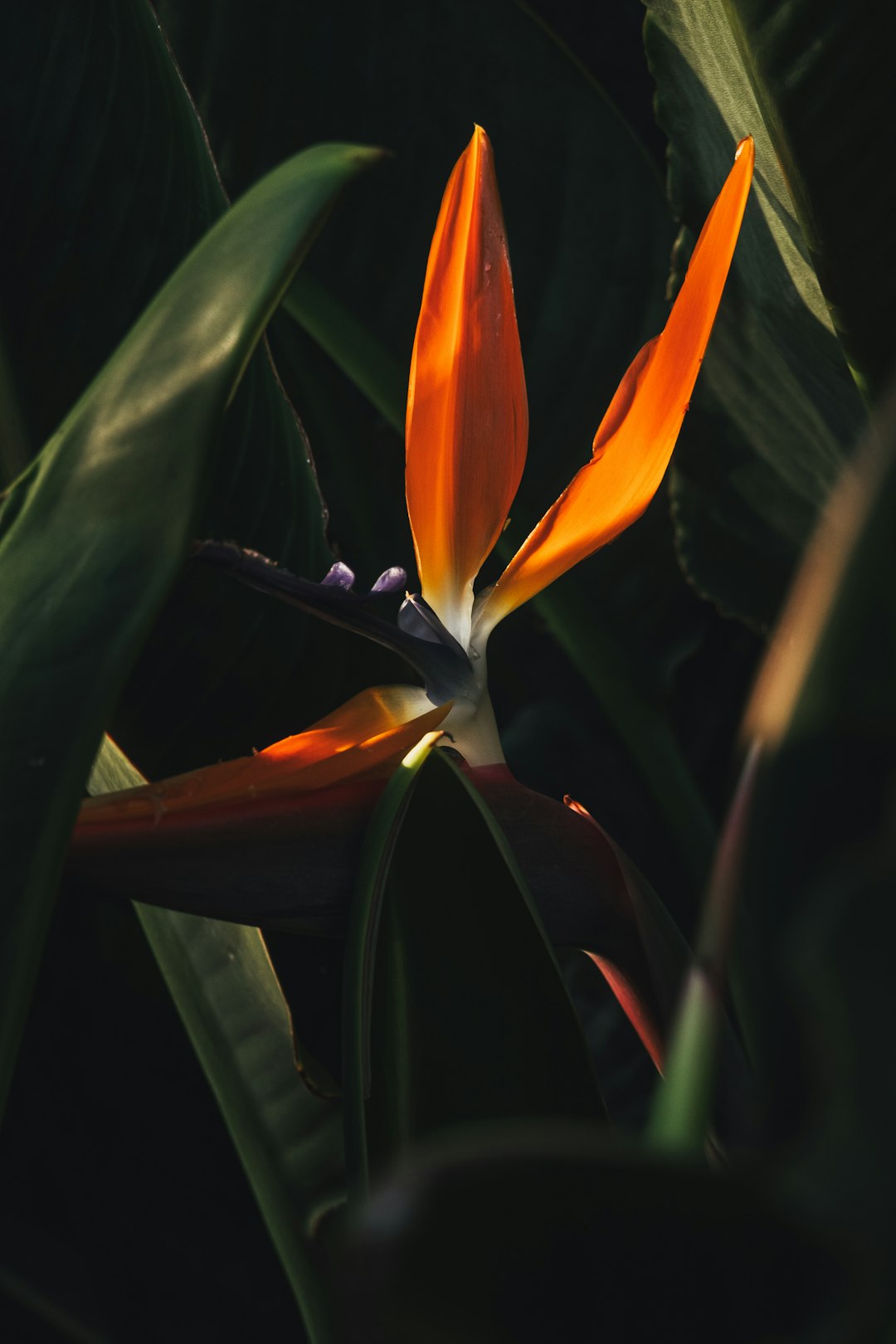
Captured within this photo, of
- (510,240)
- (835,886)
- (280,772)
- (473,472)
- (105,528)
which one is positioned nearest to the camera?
(835,886)

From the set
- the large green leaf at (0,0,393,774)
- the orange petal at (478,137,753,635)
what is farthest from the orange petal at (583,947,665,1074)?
the large green leaf at (0,0,393,774)

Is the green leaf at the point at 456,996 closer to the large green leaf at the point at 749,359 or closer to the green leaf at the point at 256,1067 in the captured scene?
the green leaf at the point at 256,1067

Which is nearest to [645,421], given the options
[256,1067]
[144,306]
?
[144,306]

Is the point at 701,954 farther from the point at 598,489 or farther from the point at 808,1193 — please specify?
the point at 598,489

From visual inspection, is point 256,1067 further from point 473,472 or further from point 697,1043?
point 697,1043

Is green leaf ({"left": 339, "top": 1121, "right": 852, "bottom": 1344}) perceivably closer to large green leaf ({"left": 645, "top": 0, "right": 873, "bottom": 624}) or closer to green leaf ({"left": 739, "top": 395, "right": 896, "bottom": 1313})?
green leaf ({"left": 739, "top": 395, "right": 896, "bottom": 1313})

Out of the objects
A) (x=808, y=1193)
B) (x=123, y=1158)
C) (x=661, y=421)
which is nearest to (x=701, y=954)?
(x=808, y=1193)

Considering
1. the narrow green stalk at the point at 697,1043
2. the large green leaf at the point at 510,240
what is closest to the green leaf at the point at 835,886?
the narrow green stalk at the point at 697,1043
